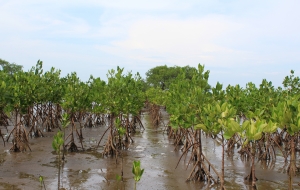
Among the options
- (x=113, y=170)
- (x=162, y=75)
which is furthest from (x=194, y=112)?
(x=162, y=75)

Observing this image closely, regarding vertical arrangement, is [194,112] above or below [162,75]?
below

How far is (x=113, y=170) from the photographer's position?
23.5ft

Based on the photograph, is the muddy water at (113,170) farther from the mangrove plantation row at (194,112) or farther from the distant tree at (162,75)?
the distant tree at (162,75)

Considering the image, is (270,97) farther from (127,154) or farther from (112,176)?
(112,176)

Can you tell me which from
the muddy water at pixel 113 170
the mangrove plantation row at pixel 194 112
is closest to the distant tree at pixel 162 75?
the mangrove plantation row at pixel 194 112

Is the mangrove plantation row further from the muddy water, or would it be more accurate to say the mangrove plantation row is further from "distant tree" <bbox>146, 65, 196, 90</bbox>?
"distant tree" <bbox>146, 65, 196, 90</bbox>

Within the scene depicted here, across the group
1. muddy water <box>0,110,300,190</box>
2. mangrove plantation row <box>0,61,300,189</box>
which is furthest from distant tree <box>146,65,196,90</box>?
muddy water <box>0,110,300,190</box>

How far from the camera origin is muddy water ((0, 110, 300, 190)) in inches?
241

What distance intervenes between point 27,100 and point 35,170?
10.9 feet

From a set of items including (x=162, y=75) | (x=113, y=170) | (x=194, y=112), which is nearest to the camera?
(x=194, y=112)

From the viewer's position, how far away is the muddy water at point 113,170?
612 cm

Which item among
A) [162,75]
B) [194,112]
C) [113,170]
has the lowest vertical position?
[113,170]

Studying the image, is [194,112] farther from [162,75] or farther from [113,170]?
[162,75]

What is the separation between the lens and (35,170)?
271 inches
